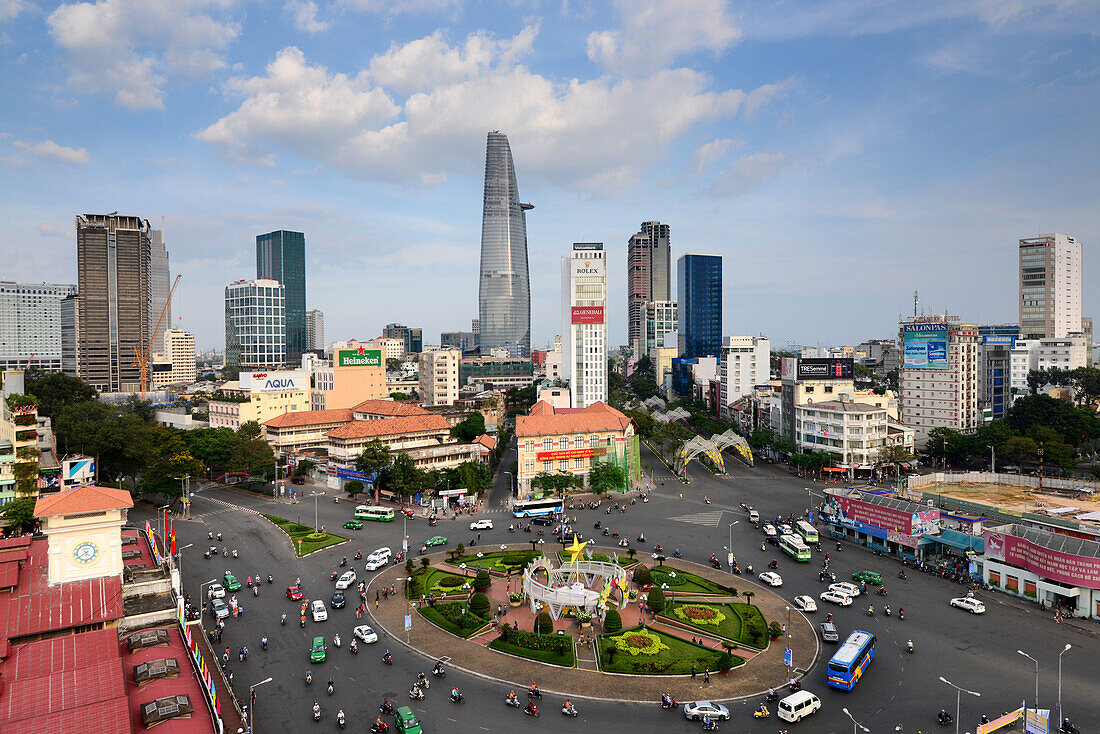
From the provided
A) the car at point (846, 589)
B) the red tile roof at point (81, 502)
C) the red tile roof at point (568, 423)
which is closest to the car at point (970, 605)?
the car at point (846, 589)

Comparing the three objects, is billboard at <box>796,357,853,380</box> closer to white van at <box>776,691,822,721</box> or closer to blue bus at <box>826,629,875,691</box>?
blue bus at <box>826,629,875,691</box>

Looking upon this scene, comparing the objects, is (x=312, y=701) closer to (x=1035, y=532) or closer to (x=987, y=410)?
(x=1035, y=532)

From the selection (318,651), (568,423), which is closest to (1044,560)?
(318,651)

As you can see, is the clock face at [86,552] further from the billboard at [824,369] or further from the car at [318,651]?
the billboard at [824,369]

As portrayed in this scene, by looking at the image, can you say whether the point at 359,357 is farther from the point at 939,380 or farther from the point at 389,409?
the point at 939,380

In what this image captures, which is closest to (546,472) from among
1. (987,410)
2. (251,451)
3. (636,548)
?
(636,548)

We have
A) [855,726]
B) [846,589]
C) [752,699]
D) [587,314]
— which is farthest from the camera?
[587,314]

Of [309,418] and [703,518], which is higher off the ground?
[309,418]
